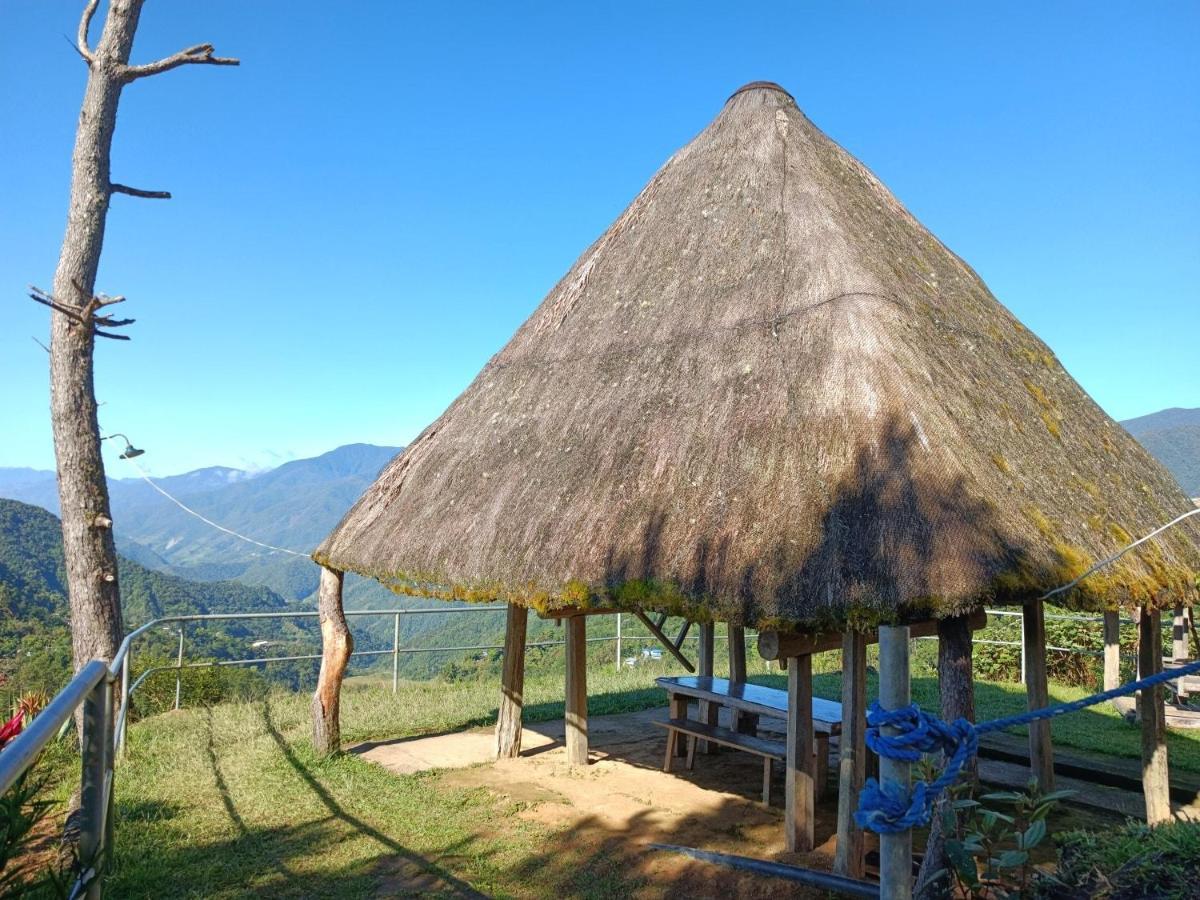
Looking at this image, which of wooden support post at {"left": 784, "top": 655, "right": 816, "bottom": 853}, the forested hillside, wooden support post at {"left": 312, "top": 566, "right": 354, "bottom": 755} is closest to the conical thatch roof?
wooden support post at {"left": 312, "top": 566, "right": 354, "bottom": 755}

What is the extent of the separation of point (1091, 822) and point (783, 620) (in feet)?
11.7

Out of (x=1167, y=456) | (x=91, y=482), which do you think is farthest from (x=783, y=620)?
(x=1167, y=456)

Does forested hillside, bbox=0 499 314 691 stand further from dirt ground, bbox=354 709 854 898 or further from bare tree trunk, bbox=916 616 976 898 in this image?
bare tree trunk, bbox=916 616 976 898

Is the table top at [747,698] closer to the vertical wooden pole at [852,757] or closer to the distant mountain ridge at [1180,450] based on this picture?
the vertical wooden pole at [852,757]

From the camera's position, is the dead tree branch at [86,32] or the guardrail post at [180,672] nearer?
the dead tree branch at [86,32]

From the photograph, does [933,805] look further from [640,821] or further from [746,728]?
[746,728]

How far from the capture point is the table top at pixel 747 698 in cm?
598

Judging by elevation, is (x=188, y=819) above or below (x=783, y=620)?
below

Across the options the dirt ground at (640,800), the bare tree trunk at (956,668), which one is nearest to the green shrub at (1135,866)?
the bare tree trunk at (956,668)

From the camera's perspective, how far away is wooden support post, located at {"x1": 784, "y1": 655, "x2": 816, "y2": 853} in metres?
5.04

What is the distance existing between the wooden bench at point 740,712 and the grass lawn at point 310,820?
149 cm

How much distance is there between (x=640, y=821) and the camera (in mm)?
5637

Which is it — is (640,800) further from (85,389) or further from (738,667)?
(85,389)

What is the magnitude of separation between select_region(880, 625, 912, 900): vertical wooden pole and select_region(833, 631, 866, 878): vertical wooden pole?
1130 mm
